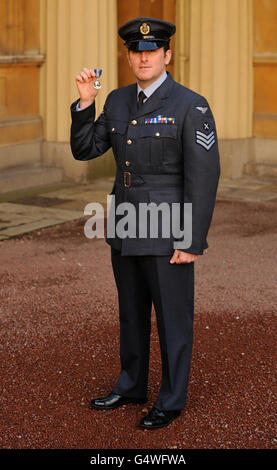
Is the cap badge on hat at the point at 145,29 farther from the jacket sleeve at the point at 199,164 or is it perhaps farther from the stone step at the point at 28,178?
the stone step at the point at 28,178

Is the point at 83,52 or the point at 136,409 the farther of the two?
the point at 83,52

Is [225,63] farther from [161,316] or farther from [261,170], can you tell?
[161,316]

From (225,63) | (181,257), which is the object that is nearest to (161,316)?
(181,257)

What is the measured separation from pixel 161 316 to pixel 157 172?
66 cm

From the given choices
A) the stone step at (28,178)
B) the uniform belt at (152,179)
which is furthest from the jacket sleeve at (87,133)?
the stone step at (28,178)

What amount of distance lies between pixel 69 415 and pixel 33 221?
5.06 meters

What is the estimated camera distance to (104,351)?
5.22 meters

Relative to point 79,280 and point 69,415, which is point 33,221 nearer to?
point 79,280

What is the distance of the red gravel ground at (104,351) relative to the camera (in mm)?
4109

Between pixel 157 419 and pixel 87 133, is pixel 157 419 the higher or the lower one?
the lower one

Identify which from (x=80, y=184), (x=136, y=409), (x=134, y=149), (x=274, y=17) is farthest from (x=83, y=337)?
(x=274, y=17)

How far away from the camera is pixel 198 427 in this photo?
416 centimetres

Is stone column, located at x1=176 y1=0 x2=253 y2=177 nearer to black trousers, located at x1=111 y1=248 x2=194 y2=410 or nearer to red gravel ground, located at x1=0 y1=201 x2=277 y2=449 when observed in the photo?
red gravel ground, located at x1=0 y1=201 x2=277 y2=449
